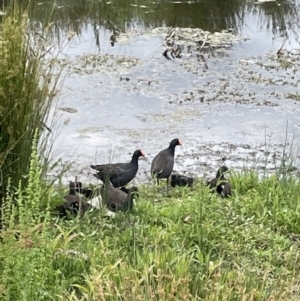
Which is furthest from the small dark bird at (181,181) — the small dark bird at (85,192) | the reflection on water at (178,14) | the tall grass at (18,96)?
the reflection on water at (178,14)

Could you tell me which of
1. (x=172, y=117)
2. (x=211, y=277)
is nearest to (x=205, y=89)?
(x=172, y=117)

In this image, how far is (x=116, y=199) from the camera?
5301 mm

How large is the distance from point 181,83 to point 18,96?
557cm

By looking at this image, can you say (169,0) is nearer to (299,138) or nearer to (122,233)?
(299,138)

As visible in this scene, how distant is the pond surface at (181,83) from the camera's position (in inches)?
298

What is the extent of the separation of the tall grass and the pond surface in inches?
26.7

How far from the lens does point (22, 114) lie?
4.46 m

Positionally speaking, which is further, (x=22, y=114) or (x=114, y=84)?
(x=114, y=84)

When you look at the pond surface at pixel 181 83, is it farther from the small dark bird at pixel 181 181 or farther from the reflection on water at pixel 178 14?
the small dark bird at pixel 181 181

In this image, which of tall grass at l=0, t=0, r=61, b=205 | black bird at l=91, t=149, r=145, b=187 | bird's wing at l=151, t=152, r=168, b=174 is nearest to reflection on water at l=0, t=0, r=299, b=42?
bird's wing at l=151, t=152, r=168, b=174

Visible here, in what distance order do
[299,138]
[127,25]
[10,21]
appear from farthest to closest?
1. [127,25]
2. [299,138]
3. [10,21]

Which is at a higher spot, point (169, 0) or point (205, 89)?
point (169, 0)

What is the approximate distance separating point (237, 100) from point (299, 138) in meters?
1.49

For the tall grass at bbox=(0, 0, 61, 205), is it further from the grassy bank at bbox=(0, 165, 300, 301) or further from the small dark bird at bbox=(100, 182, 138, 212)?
the small dark bird at bbox=(100, 182, 138, 212)
